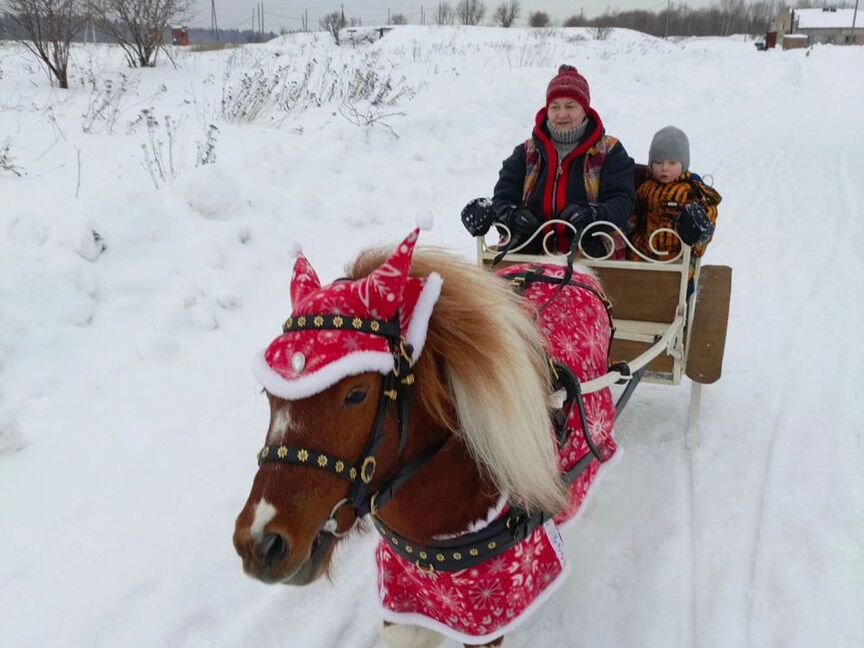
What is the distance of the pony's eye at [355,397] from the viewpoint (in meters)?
1.41

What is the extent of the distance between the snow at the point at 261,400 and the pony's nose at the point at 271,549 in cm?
81

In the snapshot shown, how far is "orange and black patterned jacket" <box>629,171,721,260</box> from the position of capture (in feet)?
12.3

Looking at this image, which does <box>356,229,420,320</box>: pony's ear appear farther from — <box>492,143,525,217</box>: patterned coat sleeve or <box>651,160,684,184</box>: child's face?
<box>651,160,684,184</box>: child's face

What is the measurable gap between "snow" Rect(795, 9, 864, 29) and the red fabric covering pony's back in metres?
76.3

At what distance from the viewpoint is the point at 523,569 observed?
188 cm

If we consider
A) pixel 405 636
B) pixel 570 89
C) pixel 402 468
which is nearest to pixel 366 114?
pixel 570 89

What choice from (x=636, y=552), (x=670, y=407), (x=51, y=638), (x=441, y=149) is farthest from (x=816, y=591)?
(x=441, y=149)

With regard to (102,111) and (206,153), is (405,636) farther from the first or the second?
(102,111)

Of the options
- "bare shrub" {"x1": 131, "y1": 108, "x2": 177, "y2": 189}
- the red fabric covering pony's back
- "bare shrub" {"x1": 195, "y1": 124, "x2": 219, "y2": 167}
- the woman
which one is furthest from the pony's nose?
"bare shrub" {"x1": 195, "y1": 124, "x2": 219, "y2": 167}

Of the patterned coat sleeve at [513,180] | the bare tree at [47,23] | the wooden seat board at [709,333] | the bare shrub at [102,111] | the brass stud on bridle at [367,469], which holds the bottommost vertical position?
the wooden seat board at [709,333]

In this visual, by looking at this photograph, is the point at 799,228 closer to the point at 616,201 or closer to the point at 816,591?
the point at 616,201

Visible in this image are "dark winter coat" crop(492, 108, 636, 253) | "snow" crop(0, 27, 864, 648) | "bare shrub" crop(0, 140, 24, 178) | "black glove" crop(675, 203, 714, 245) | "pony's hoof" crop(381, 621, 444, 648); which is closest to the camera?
"pony's hoof" crop(381, 621, 444, 648)

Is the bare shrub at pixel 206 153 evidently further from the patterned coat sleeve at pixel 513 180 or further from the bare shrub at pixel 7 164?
the patterned coat sleeve at pixel 513 180

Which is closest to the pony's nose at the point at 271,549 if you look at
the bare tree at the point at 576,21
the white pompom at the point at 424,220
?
the white pompom at the point at 424,220
